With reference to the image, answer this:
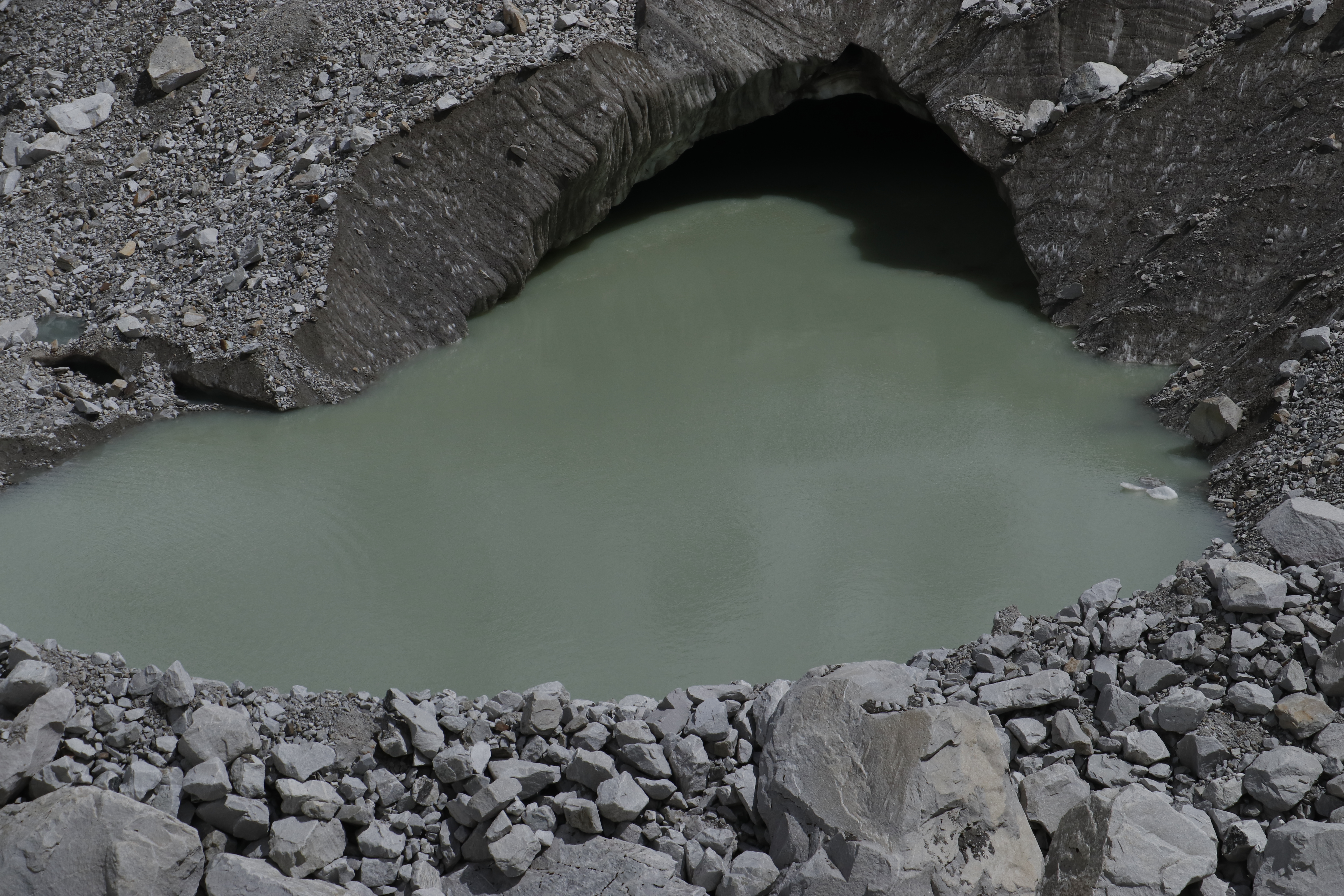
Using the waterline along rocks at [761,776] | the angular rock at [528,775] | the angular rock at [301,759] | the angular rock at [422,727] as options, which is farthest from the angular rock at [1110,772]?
the angular rock at [301,759]

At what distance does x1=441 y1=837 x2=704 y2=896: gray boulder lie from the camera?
4.11 m

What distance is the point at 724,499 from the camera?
21.6 feet

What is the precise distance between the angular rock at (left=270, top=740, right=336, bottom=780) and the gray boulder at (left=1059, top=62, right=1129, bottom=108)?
716 cm

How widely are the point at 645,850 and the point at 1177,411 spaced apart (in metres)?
4.62

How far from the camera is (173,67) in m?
9.46

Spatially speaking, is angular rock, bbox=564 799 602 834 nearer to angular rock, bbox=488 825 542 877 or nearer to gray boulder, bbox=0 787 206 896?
angular rock, bbox=488 825 542 877

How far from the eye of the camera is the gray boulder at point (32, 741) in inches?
175

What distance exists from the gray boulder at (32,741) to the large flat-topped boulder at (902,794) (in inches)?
105

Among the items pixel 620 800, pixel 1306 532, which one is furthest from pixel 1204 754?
pixel 620 800

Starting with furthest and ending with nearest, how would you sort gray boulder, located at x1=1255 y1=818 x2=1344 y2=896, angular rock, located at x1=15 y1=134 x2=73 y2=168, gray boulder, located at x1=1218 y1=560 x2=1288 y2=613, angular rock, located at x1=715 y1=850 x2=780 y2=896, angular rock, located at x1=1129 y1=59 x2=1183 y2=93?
angular rock, located at x1=15 y1=134 x2=73 y2=168 < angular rock, located at x1=1129 y1=59 x2=1183 y2=93 < gray boulder, located at x1=1218 y1=560 x2=1288 y2=613 < angular rock, located at x1=715 y1=850 x2=780 y2=896 < gray boulder, located at x1=1255 y1=818 x2=1344 y2=896

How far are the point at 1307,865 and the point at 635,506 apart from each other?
368 cm

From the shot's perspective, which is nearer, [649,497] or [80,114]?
[649,497]

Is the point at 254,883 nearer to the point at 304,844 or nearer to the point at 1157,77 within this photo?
the point at 304,844

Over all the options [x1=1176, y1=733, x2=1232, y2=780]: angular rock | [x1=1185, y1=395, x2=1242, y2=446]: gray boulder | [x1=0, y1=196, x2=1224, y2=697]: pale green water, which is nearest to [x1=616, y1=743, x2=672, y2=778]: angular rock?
[x1=0, y1=196, x2=1224, y2=697]: pale green water
